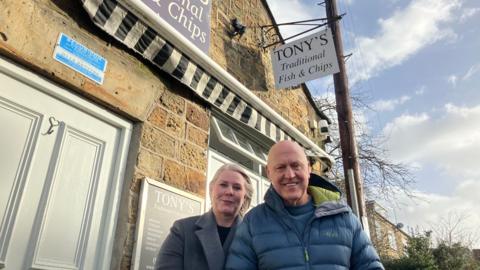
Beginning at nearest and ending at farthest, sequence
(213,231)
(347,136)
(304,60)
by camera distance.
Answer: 1. (213,231)
2. (304,60)
3. (347,136)

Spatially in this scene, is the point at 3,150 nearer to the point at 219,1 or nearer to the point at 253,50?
the point at 219,1

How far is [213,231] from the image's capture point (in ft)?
6.60

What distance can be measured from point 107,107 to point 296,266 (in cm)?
173

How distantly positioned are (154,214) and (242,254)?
1134 millimetres

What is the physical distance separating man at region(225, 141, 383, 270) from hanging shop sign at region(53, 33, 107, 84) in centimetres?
137

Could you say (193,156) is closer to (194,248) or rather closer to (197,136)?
(197,136)

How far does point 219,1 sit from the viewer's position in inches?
181

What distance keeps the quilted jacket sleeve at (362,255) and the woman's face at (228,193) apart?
0.69 m

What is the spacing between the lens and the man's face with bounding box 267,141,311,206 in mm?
1882

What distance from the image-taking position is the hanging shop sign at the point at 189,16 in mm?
3344

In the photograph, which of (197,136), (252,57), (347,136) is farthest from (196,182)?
(347,136)

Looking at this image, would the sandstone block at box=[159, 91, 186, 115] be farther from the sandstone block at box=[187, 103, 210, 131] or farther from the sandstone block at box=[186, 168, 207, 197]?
the sandstone block at box=[186, 168, 207, 197]

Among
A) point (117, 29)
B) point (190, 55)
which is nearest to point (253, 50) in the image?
point (190, 55)

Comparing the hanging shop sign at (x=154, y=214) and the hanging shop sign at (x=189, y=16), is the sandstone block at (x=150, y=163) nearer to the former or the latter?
the hanging shop sign at (x=154, y=214)
